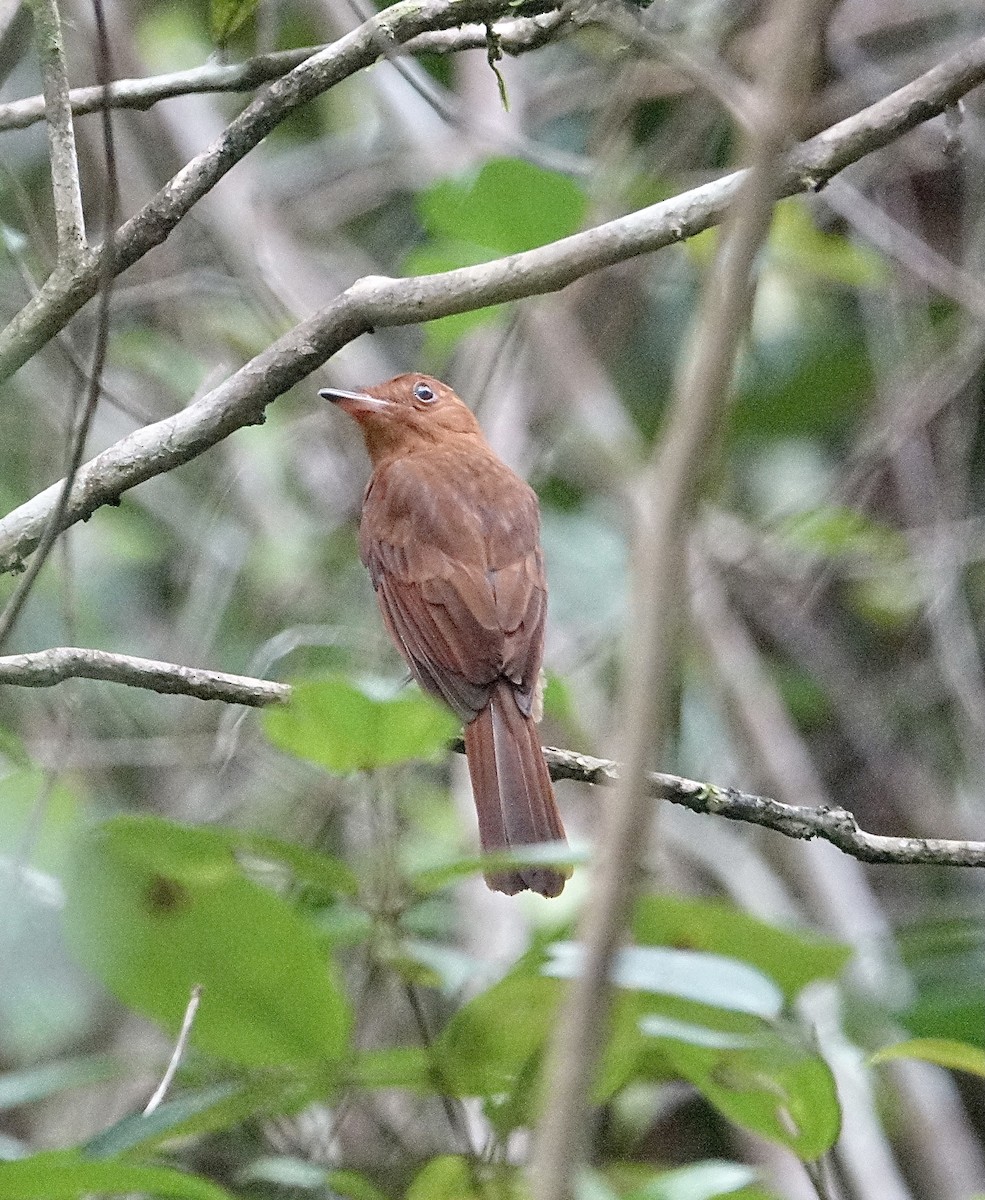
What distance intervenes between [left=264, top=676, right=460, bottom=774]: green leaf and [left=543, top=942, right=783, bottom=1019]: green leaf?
33 centimetres

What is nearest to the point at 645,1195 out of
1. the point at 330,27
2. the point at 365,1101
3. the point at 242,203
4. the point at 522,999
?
the point at 522,999

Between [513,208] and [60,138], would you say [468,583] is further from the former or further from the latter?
[60,138]

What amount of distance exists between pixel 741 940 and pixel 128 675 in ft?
3.45

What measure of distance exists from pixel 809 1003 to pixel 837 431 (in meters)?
2.72

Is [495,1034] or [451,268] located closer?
[495,1034]

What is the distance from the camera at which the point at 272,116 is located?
2582 millimetres

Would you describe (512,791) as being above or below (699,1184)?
above

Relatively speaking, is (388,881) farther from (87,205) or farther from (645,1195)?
(87,205)

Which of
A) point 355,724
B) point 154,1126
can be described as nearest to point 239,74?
point 355,724

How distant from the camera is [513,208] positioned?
3557 millimetres

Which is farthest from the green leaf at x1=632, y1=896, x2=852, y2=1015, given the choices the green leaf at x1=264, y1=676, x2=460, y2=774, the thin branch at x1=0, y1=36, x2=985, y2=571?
the thin branch at x1=0, y1=36, x2=985, y2=571

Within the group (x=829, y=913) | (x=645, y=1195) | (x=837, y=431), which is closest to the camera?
(x=645, y=1195)

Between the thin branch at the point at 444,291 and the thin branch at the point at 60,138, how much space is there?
0.61ft

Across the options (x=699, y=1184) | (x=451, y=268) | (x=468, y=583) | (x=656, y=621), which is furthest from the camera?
(x=468, y=583)
